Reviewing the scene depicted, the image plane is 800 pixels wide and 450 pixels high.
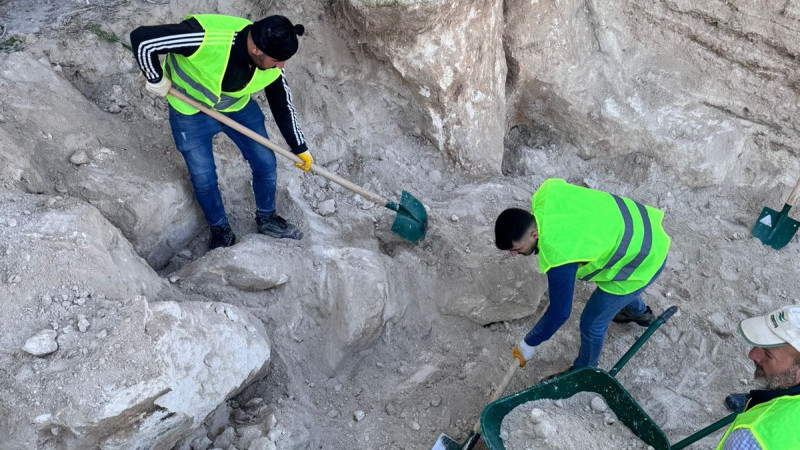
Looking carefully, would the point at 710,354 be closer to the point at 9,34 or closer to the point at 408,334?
the point at 408,334

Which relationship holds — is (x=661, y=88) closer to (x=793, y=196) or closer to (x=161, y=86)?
(x=793, y=196)

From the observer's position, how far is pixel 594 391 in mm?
3240

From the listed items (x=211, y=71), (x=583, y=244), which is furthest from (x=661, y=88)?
(x=211, y=71)

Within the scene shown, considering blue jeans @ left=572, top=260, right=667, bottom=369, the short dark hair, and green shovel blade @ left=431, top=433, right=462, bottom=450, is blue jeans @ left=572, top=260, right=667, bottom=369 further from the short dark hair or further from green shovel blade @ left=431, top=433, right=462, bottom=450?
green shovel blade @ left=431, top=433, right=462, bottom=450

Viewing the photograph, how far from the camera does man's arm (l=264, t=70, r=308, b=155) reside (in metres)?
3.35

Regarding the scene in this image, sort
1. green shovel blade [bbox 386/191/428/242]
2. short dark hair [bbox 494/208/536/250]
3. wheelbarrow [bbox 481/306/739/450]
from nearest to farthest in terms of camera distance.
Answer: short dark hair [bbox 494/208/536/250], wheelbarrow [bbox 481/306/739/450], green shovel blade [bbox 386/191/428/242]

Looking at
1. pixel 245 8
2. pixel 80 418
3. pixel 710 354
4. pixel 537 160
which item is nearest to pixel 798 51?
pixel 537 160

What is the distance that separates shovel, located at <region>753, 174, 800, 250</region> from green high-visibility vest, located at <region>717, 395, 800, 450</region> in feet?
9.52

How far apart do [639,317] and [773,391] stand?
1.53m

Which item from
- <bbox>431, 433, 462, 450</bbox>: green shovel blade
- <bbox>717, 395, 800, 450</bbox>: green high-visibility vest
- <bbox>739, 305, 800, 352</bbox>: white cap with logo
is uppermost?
<bbox>739, 305, 800, 352</bbox>: white cap with logo

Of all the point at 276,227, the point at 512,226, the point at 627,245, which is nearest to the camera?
the point at 512,226

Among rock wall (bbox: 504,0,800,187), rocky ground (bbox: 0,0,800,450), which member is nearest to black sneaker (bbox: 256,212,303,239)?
rocky ground (bbox: 0,0,800,450)

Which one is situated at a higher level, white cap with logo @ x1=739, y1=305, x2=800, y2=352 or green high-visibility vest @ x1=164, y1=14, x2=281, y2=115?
green high-visibility vest @ x1=164, y1=14, x2=281, y2=115

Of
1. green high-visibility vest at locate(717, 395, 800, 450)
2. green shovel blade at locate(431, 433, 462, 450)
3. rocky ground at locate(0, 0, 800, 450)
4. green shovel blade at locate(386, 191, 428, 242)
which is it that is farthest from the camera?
green shovel blade at locate(386, 191, 428, 242)
